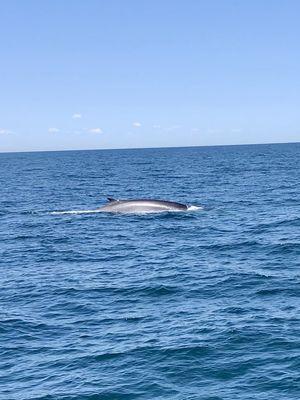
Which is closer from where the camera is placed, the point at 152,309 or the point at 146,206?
the point at 152,309

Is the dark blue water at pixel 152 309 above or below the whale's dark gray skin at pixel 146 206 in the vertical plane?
below

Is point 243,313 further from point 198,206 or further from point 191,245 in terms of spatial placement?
point 198,206

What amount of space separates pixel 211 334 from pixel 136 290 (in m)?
6.75

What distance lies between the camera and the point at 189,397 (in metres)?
16.8

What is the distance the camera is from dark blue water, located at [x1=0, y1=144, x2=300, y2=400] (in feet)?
59.6

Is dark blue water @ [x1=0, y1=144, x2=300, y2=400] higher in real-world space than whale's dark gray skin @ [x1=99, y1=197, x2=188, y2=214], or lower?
lower

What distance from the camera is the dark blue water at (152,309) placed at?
18172 millimetres

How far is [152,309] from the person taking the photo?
24.8 metres

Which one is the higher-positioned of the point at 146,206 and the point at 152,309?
the point at 146,206

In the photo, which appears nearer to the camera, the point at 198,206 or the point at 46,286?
the point at 46,286

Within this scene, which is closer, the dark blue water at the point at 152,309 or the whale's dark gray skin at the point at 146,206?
the dark blue water at the point at 152,309

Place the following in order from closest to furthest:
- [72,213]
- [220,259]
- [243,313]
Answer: [243,313]
[220,259]
[72,213]

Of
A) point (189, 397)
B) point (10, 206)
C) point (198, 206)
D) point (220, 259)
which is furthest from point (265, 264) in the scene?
point (10, 206)

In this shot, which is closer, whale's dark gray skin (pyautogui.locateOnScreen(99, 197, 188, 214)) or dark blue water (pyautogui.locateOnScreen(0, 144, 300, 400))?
dark blue water (pyautogui.locateOnScreen(0, 144, 300, 400))
